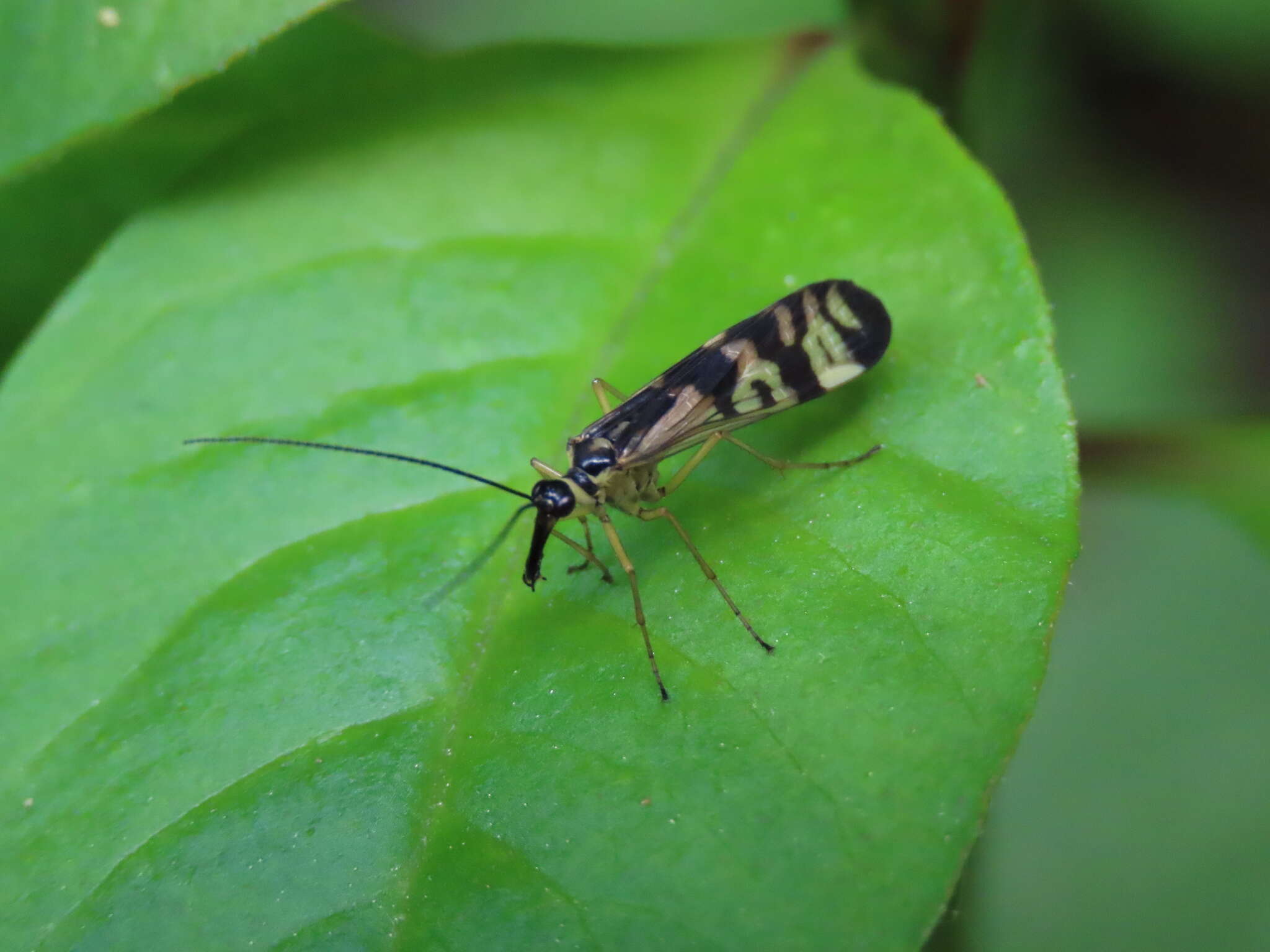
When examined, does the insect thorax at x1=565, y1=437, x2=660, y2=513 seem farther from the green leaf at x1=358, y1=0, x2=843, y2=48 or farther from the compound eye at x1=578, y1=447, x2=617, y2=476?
the green leaf at x1=358, y1=0, x2=843, y2=48

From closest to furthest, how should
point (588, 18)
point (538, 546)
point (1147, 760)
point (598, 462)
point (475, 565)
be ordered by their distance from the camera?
1. point (475, 565)
2. point (538, 546)
3. point (598, 462)
4. point (1147, 760)
5. point (588, 18)

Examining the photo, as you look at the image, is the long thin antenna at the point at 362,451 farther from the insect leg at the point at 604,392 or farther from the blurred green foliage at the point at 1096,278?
the insect leg at the point at 604,392

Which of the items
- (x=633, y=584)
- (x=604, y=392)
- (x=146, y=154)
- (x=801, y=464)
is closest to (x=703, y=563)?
(x=633, y=584)

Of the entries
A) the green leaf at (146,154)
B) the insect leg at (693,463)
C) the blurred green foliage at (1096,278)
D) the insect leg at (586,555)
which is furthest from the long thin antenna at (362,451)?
the green leaf at (146,154)

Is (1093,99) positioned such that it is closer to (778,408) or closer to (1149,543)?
(1149,543)

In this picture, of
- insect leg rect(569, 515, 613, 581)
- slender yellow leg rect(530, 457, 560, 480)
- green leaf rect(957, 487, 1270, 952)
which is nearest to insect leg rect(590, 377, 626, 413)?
slender yellow leg rect(530, 457, 560, 480)

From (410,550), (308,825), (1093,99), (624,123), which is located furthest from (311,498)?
(1093,99)

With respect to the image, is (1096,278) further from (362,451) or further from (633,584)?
(362,451)
